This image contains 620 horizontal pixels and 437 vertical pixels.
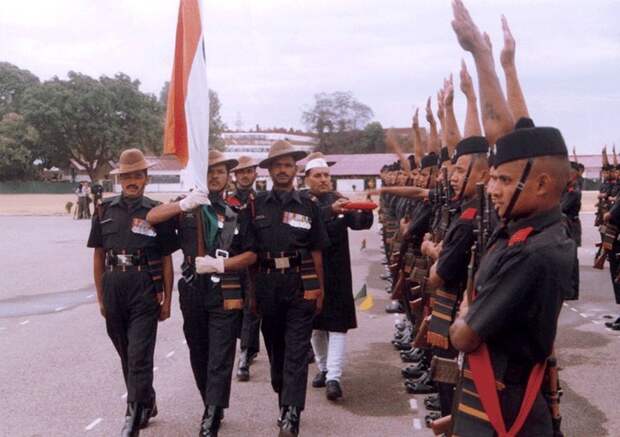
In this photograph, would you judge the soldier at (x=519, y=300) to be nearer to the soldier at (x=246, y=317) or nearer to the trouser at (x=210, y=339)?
the trouser at (x=210, y=339)

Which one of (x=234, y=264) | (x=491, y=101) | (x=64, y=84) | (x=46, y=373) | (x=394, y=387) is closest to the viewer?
(x=491, y=101)

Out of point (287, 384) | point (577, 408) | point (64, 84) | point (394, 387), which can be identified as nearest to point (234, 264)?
point (287, 384)

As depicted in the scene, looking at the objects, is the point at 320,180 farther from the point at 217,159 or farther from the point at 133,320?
the point at 133,320

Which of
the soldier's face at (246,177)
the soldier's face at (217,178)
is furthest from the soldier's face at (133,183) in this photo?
the soldier's face at (246,177)

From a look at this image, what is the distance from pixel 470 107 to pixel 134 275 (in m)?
2.76

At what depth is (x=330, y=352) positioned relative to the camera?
7.02 metres

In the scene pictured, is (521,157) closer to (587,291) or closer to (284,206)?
(284,206)

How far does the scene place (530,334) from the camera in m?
2.99

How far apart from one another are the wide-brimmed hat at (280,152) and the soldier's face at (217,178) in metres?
0.42

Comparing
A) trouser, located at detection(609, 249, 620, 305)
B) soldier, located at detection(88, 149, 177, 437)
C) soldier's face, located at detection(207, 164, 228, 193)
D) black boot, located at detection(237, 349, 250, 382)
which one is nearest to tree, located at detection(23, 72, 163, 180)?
trouser, located at detection(609, 249, 620, 305)

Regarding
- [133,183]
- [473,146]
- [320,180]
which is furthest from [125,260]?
[473,146]

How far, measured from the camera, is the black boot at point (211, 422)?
18.3 feet

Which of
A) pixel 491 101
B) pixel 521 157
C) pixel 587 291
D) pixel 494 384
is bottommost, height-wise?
pixel 587 291

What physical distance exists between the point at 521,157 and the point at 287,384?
3.24m
